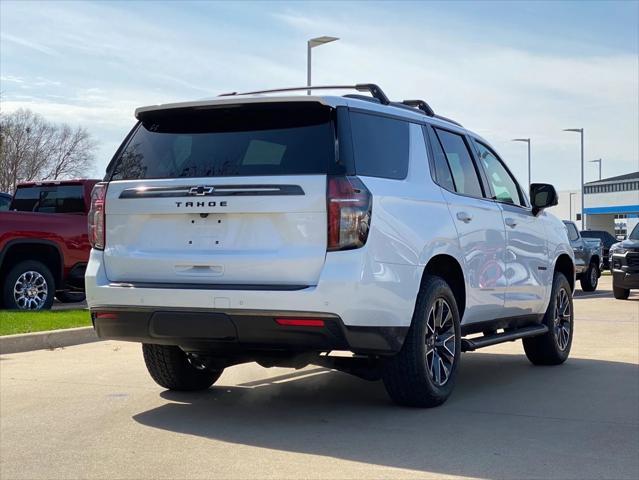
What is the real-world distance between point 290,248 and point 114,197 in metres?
1.31

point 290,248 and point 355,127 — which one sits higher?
point 355,127

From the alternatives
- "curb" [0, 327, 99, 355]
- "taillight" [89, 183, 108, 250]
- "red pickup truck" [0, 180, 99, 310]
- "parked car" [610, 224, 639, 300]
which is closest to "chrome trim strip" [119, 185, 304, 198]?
"taillight" [89, 183, 108, 250]

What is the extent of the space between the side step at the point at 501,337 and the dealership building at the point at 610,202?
236 feet

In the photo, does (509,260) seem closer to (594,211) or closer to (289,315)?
(289,315)

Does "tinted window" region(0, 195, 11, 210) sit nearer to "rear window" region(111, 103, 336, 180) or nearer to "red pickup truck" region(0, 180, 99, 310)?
"red pickup truck" region(0, 180, 99, 310)

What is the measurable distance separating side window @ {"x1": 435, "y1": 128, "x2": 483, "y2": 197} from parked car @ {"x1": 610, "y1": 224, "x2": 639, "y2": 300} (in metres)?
11.6

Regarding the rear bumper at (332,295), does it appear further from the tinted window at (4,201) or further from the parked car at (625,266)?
the parked car at (625,266)

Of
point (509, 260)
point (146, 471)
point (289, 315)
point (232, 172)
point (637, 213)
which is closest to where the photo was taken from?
point (146, 471)

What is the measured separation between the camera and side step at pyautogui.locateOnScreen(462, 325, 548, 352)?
268 inches

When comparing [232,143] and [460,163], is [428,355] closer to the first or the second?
[460,163]

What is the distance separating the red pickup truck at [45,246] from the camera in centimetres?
1239

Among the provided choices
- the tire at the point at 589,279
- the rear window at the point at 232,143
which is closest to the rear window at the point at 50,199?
the rear window at the point at 232,143

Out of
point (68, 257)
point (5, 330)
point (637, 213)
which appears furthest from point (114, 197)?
point (637, 213)

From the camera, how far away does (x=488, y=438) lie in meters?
5.48
